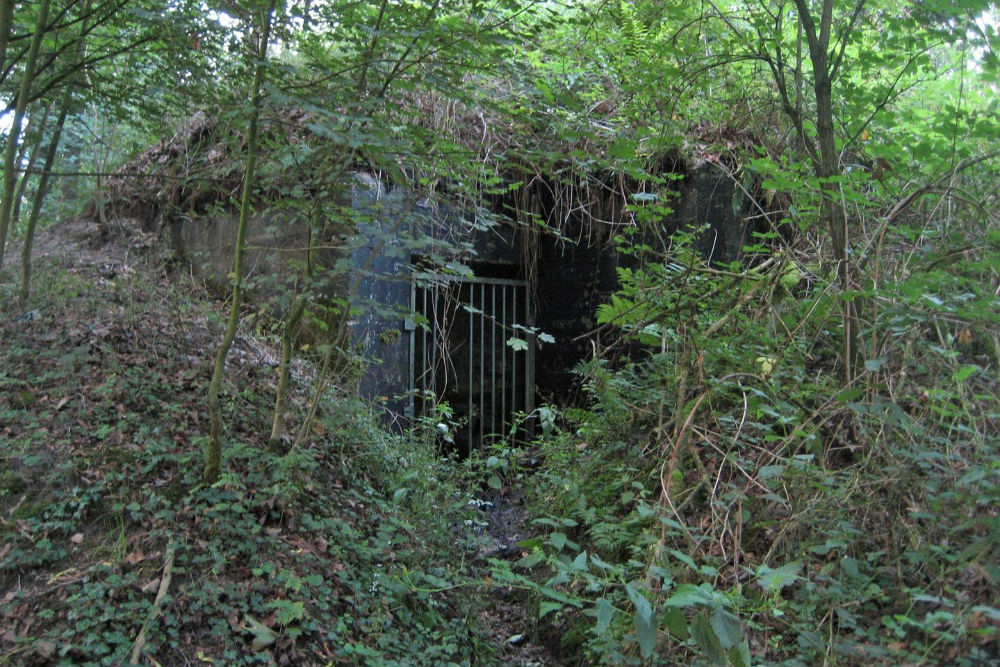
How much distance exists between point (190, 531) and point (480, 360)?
159 inches

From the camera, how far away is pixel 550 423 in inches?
233

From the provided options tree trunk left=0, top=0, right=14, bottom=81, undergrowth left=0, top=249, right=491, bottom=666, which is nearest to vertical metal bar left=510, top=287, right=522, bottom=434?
undergrowth left=0, top=249, right=491, bottom=666

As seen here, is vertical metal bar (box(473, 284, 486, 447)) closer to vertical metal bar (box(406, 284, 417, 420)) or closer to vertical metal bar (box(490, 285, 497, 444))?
vertical metal bar (box(490, 285, 497, 444))

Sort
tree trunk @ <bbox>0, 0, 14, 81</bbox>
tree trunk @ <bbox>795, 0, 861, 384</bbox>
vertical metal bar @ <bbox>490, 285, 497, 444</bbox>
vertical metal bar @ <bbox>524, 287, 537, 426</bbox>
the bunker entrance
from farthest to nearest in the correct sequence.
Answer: vertical metal bar @ <bbox>524, 287, 537, 426</bbox>, vertical metal bar @ <bbox>490, 285, 497, 444</bbox>, the bunker entrance, tree trunk @ <bbox>0, 0, 14, 81</bbox>, tree trunk @ <bbox>795, 0, 861, 384</bbox>

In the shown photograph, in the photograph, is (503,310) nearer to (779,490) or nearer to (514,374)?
(514,374)

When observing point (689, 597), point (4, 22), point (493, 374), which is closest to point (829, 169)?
point (689, 597)

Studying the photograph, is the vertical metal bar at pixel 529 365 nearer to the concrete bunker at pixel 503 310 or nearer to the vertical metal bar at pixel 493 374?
the concrete bunker at pixel 503 310

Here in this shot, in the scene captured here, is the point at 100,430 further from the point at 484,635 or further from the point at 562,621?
the point at 562,621

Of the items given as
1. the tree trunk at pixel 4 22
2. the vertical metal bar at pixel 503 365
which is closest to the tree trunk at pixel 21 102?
the tree trunk at pixel 4 22

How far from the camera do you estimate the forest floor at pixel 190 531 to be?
3400 millimetres

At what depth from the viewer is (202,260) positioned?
777 cm

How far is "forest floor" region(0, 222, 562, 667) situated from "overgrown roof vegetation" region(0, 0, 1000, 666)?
19 millimetres

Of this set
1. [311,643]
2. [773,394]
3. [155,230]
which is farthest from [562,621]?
[155,230]

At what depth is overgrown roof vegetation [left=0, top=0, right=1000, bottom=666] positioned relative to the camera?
3.21 meters
